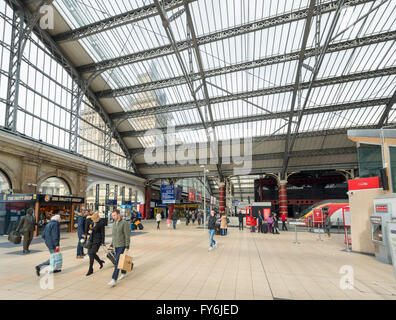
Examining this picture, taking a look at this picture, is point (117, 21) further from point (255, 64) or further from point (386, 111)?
point (386, 111)

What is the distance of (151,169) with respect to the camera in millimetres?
35750

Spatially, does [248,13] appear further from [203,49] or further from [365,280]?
[365,280]

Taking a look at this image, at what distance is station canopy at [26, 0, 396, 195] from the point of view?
16.3 meters

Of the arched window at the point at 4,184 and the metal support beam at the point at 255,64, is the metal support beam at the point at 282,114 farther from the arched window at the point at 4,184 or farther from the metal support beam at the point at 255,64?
the arched window at the point at 4,184

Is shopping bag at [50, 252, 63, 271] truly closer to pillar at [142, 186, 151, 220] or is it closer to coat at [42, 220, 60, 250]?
coat at [42, 220, 60, 250]

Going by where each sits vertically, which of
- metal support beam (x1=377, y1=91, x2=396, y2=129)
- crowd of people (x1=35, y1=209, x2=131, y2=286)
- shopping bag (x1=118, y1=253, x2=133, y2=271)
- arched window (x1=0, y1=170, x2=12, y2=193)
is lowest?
shopping bag (x1=118, y1=253, x2=133, y2=271)

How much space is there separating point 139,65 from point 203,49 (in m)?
6.54

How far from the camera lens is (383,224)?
8156 mm

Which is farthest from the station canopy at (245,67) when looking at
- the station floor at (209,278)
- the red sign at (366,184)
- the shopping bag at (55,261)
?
the shopping bag at (55,261)

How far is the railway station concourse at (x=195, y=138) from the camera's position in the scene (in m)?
6.29
